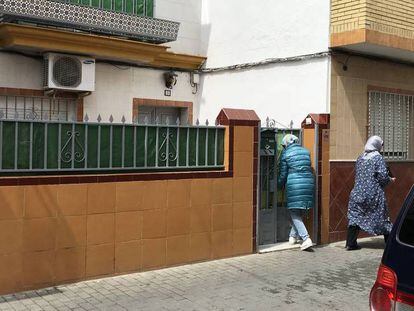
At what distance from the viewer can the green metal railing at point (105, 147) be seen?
5.38 meters

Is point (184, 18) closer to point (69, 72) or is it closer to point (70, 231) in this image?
point (69, 72)

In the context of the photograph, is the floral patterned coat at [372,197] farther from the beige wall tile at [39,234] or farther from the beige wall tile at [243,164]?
the beige wall tile at [39,234]

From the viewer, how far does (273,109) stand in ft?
30.0

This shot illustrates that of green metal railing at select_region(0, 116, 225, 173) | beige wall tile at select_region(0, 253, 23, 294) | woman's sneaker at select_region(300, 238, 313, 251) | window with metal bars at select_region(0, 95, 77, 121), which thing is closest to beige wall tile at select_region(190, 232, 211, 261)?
green metal railing at select_region(0, 116, 225, 173)

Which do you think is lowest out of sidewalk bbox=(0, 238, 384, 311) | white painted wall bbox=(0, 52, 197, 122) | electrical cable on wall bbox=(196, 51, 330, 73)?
sidewalk bbox=(0, 238, 384, 311)

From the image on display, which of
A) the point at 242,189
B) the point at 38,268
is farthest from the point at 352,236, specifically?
the point at 38,268

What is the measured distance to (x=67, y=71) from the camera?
8312 millimetres

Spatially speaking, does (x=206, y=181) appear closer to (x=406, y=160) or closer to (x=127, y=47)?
(x=127, y=47)

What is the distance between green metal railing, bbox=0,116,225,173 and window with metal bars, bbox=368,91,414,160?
3380 millimetres

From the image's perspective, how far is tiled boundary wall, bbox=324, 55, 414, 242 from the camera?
8.23 metres

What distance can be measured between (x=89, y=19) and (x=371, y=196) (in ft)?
16.7

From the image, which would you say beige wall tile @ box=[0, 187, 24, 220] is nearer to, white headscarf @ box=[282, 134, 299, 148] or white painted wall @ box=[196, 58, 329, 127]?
white headscarf @ box=[282, 134, 299, 148]

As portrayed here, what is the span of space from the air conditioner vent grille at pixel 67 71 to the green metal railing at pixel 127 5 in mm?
979

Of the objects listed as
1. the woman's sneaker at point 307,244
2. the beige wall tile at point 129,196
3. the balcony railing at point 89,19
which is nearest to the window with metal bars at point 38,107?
the balcony railing at point 89,19
